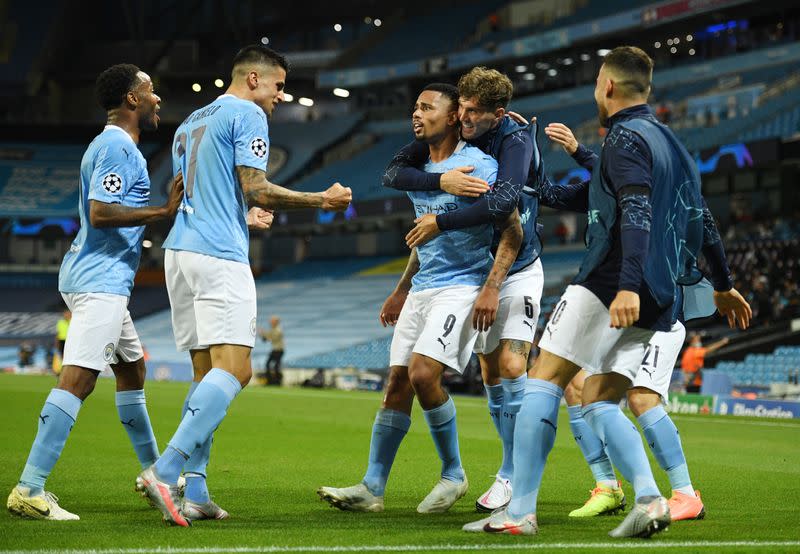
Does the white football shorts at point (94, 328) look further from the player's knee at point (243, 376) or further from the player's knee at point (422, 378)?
the player's knee at point (422, 378)

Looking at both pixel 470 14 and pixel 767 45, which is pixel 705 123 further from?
pixel 470 14

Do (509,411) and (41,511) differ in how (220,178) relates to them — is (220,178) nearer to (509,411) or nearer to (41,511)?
(41,511)

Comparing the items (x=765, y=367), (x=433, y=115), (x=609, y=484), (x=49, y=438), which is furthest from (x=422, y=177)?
(x=765, y=367)

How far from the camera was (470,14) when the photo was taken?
5294 cm

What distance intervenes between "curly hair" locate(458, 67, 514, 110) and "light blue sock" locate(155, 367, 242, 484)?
2.23 m

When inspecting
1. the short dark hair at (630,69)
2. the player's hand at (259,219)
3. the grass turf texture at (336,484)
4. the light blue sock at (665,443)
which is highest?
the short dark hair at (630,69)

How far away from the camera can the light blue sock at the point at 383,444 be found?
6.48 m

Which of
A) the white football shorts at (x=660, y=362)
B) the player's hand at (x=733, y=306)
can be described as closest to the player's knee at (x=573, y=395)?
the white football shorts at (x=660, y=362)

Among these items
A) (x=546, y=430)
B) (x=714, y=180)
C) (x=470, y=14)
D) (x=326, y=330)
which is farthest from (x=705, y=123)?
(x=546, y=430)

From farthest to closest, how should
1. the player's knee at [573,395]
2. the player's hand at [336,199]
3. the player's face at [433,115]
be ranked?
the player's knee at [573,395]
the player's face at [433,115]
the player's hand at [336,199]

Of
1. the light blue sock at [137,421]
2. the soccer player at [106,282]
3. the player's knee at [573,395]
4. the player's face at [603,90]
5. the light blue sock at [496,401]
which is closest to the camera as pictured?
the player's face at [603,90]

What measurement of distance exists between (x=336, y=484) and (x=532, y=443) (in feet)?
9.53

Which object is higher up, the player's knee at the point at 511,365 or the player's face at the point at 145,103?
the player's face at the point at 145,103

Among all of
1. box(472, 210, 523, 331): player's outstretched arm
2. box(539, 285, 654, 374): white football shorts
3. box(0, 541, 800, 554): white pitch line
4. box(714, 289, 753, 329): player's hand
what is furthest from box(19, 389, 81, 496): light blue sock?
box(714, 289, 753, 329): player's hand
